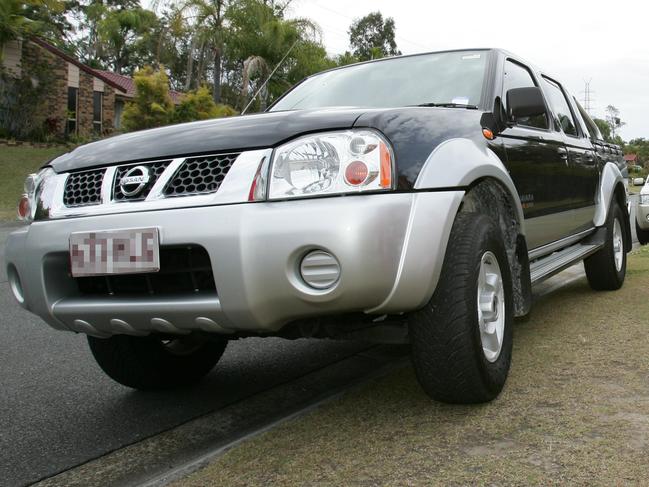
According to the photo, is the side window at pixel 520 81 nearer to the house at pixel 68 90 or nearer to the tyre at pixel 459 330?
the tyre at pixel 459 330

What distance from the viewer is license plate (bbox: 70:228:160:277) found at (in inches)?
96.2

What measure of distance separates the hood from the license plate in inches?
13.1

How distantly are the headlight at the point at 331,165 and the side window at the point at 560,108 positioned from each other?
8.63 ft

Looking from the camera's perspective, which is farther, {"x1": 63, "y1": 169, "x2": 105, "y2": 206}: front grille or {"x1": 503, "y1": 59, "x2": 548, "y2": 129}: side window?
{"x1": 503, "y1": 59, "x2": 548, "y2": 129}: side window

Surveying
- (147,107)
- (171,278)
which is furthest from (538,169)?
(147,107)

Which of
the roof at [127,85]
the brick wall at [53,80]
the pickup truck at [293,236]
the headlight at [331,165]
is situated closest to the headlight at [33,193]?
the pickup truck at [293,236]

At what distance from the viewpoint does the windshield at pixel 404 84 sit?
3609 mm

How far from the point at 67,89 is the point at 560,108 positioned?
26.2 metres

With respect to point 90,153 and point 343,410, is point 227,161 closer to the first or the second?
point 90,153

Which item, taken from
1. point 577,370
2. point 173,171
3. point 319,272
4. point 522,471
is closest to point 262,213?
point 319,272

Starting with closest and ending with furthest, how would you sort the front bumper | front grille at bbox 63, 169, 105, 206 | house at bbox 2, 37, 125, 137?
the front bumper < front grille at bbox 63, 169, 105, 206 < house at bbox 2, 37, 125, 137

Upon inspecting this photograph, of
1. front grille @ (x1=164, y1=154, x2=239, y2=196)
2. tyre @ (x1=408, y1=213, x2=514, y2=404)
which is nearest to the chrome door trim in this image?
tyre @ (x1=408, y1=213, x2=514, y2=404)

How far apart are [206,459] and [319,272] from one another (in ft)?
2.69

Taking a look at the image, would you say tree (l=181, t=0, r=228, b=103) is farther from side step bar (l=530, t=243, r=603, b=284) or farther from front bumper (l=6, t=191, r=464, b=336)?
front bumper (l=6, t=191, r=464, b=336)
